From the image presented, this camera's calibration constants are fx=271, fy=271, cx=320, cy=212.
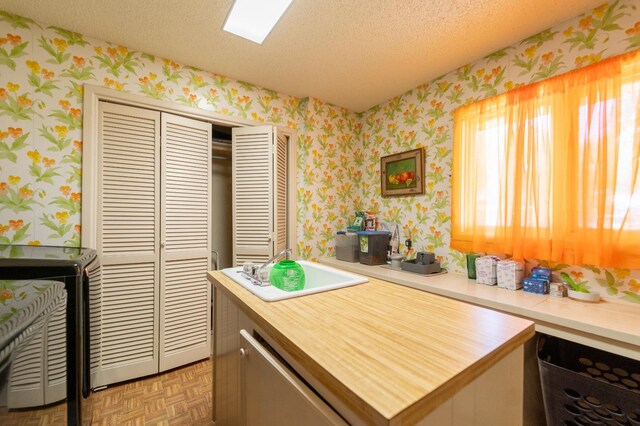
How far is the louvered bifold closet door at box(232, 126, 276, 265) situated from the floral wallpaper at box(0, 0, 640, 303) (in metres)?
0.27

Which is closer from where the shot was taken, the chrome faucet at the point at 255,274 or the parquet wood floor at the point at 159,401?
the chrome faucet at the point at 255,274

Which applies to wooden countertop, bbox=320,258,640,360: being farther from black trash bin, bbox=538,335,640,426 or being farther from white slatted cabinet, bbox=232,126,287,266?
white slatted cabinet, bbox=232,126,287,266

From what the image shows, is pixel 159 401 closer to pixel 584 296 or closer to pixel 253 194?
pixel 253 194

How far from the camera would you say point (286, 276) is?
3.90ft

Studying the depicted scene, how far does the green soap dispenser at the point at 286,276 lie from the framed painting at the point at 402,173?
5.39 ft

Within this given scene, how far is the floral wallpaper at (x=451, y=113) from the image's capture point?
4.73 feet

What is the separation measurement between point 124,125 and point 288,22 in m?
1.35

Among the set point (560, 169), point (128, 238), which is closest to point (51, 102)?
point (128, 238)

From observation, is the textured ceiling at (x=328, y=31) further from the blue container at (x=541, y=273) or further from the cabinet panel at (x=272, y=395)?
the cabinet panel at (x=272, y=395)

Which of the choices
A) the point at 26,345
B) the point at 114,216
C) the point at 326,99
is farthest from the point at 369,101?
the point at 26,345

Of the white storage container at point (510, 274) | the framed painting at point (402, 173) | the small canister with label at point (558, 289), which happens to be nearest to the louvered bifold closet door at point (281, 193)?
the framed painting at point (402, 173)

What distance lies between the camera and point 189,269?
7.15 ft

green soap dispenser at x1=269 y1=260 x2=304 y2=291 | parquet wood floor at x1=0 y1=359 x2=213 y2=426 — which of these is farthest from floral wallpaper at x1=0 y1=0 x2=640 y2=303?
green soap dispenser at x1=269 y1=260 x2=304 y2=291

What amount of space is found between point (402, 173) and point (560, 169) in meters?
1.20
